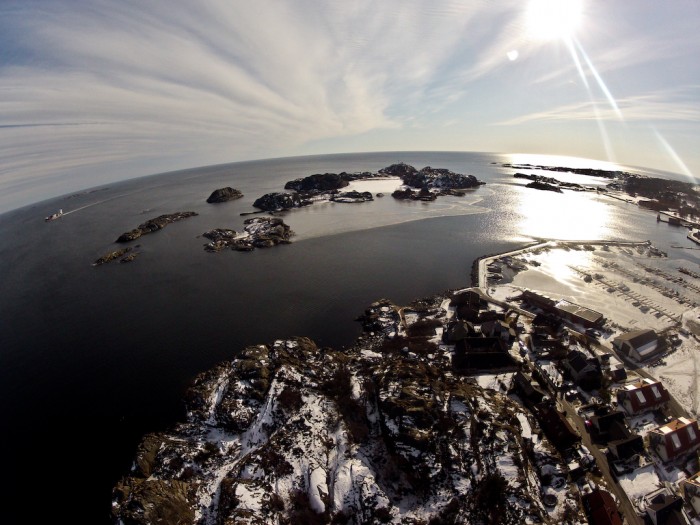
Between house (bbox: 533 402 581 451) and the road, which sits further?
house (bbox: 533 402 581 451)

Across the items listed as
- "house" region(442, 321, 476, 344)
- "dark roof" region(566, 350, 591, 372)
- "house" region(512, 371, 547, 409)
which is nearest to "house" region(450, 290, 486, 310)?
"house" region(442, 321, 476, 344)

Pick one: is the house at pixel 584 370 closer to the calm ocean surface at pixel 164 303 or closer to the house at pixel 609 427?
the house at pixel 609 427

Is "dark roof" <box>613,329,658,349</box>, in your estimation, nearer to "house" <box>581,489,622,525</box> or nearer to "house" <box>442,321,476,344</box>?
"house" <box>442,321,476,344</box>

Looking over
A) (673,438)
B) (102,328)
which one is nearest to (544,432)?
(673,438)

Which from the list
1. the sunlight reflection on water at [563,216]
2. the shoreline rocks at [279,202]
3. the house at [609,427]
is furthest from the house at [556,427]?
the shoreline rocks at [279,202]

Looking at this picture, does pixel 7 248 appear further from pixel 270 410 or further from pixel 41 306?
pixel 270 410

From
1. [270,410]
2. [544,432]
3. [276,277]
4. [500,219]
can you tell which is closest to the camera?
[544,432]
